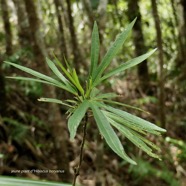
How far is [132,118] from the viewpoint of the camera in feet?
2.79

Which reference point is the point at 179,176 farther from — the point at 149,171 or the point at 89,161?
the point at 89,161

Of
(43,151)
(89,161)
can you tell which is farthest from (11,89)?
(89,161)

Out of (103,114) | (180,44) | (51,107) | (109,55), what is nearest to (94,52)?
(109,55)

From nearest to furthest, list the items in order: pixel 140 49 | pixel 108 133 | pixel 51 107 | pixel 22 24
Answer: pixel 108 133
pixel 51 107
pixel 22 24
pixel 140 49

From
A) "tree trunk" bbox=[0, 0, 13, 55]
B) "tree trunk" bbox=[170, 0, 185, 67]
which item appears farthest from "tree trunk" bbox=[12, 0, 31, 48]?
"tree trunk" bbox=[170, 0, 185, 67]

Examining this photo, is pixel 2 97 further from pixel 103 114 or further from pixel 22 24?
pixel 103 114

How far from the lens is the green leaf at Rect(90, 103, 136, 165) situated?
736 millimetres

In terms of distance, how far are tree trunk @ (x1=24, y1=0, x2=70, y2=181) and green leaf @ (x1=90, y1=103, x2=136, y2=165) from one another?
89.5 inches

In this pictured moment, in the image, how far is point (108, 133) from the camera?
Result: 0.78 metres

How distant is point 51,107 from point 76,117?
8.33ft

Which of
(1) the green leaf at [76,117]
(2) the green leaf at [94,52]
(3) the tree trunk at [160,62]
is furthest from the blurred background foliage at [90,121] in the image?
(1) the green leaf at [76,117]

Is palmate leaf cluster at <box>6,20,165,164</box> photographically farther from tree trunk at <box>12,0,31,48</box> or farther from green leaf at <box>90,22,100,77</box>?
tree trunk at <box>12,0,31,48</box>

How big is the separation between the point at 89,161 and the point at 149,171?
852 millimetres

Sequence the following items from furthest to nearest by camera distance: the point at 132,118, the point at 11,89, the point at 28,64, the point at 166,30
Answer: the point at 166,30 → the point at 28,64 → the point at 11,89 → the point at 132,118
